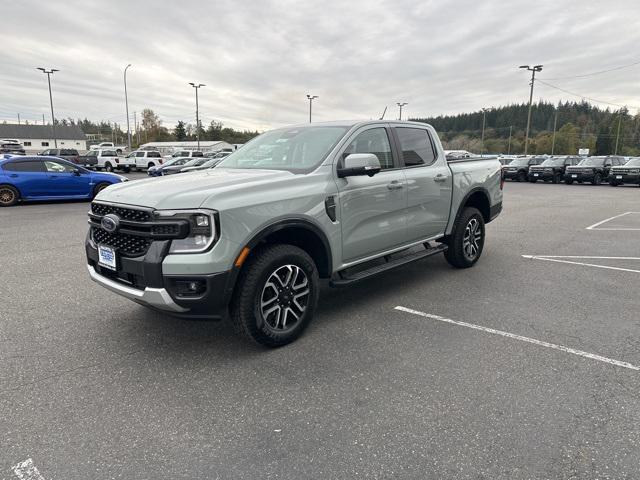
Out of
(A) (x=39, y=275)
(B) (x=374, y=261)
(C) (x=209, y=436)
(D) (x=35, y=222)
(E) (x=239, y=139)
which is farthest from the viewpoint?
(E) (x=239, y=139)

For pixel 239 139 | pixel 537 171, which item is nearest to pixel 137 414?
pixel 537 171

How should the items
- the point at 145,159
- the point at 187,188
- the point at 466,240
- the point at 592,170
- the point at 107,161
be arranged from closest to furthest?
the point at 187,188
the point at 466,240
the point at 592,170
the point at 107,161
the point at 145,159

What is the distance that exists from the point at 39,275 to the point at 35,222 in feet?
18.1

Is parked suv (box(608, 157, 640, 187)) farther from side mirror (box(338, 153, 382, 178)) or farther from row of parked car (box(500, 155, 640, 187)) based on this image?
side mirror (box(338, 153, 382, 178))

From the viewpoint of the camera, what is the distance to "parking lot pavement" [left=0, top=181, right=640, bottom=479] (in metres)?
2.37

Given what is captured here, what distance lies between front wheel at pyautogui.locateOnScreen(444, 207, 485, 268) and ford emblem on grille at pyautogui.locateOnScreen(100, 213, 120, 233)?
4.18 meters

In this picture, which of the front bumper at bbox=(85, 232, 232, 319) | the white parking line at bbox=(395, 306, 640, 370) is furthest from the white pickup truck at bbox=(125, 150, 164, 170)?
the front bumper at bbox=(85, 232, 232, 319)

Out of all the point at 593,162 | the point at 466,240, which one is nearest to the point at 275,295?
the point at 466,240

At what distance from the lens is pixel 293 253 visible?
3.61 m

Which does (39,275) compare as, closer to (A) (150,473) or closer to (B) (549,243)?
(A) (150,473)

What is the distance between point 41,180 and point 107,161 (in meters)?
23.5

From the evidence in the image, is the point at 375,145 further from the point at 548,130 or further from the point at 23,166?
the point at 548,130

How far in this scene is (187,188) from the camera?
3.35 meters

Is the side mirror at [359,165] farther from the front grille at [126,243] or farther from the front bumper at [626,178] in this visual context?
the front bumper at [626,178]
